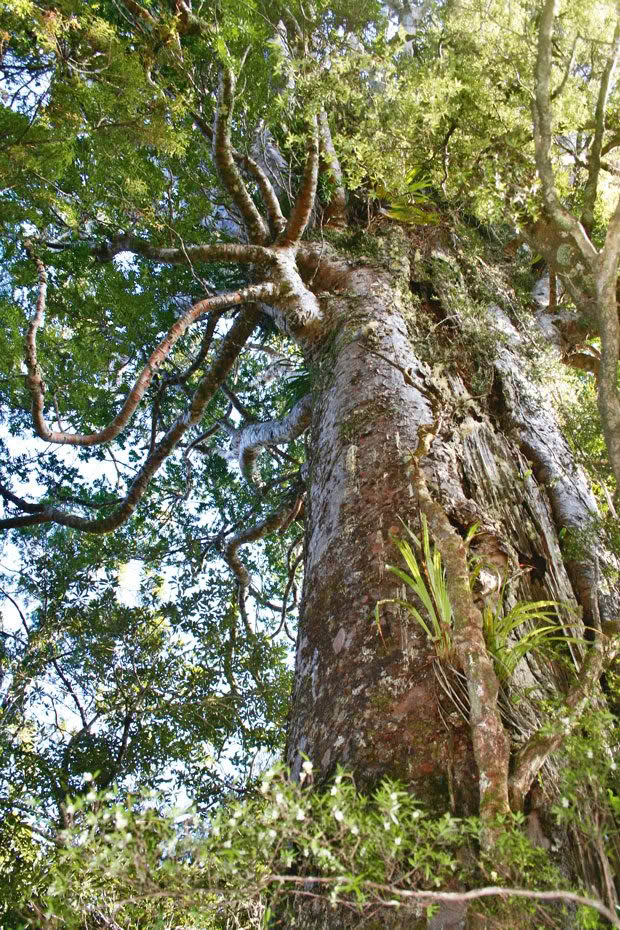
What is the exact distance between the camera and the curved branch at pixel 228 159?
166 inches

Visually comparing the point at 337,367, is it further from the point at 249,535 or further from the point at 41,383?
the point at 249,535

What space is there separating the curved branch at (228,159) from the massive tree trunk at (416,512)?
22.5 inches

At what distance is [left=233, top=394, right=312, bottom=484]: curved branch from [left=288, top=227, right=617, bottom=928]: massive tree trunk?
3.86ft

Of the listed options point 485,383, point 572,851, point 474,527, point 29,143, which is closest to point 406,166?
point 485,383

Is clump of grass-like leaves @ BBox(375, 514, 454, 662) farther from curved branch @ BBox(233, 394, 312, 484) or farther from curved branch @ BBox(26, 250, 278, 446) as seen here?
curved branch @ BBox(233, 394, 312, 484)

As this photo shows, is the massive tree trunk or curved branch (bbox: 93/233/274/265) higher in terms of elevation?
curved branch (bbox: 93/233/274/265)

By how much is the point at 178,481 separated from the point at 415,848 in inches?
261

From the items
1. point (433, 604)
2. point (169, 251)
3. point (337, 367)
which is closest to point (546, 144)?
point (337, 367)

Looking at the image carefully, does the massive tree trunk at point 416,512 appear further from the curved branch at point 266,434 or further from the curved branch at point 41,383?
the curved branch at point 266,434

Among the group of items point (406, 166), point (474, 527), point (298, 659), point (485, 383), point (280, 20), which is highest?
point (280, 20)

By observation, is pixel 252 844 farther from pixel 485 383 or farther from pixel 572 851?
pixel 485 383

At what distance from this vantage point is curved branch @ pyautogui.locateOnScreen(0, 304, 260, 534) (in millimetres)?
4867

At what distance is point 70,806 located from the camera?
1397mm

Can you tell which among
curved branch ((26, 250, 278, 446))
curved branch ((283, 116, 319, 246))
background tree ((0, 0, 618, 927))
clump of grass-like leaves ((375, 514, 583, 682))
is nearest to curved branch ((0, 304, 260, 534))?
background tree ((0, 0, 618, 927))
